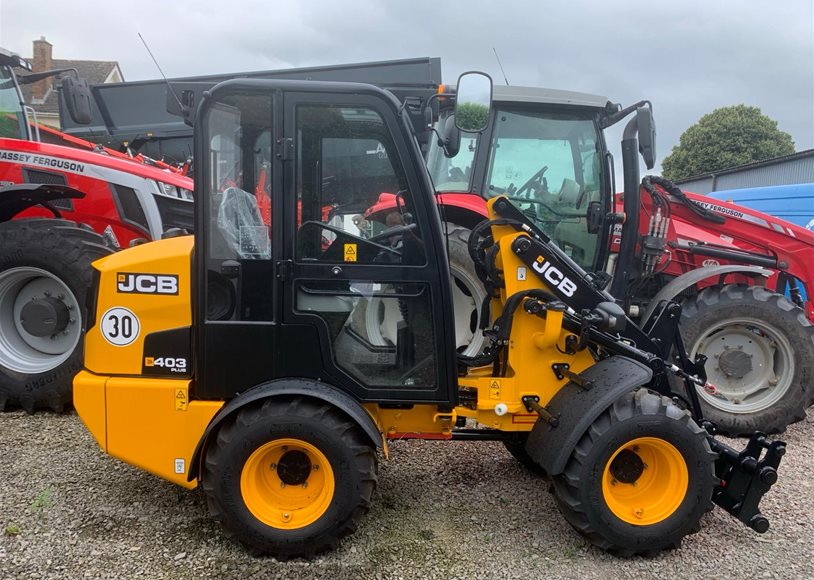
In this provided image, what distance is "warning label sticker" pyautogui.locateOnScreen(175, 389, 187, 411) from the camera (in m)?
2.79

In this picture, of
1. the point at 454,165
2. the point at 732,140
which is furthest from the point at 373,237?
the point at 732,140

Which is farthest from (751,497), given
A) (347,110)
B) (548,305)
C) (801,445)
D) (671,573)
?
(347,110)

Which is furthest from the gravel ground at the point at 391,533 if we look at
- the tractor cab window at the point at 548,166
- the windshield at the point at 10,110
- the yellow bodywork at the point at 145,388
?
the windshield at the point at 10,110

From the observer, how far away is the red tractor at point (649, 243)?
4.64m

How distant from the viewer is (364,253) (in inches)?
110

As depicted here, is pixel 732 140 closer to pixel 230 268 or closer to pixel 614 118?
pixel 614 118

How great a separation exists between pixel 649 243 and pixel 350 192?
10.5 ft

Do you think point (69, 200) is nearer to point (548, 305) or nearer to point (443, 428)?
point (443, 428)

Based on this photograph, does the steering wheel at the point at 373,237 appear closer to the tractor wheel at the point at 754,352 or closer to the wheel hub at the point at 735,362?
the tractor wheel at the point at 754,352

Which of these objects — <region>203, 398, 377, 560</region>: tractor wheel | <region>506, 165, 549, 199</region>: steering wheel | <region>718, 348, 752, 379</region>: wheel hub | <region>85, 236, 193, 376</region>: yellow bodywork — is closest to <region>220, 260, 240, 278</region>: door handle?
<region>85, 236, 193, 376</region>: yellow bodywork

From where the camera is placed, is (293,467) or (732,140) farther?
(732,140)

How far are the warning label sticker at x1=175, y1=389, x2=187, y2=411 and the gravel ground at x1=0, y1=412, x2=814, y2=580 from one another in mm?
691

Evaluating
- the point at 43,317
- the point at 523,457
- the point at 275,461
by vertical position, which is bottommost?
the point at 523,457

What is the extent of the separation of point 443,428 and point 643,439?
986 millimetres
